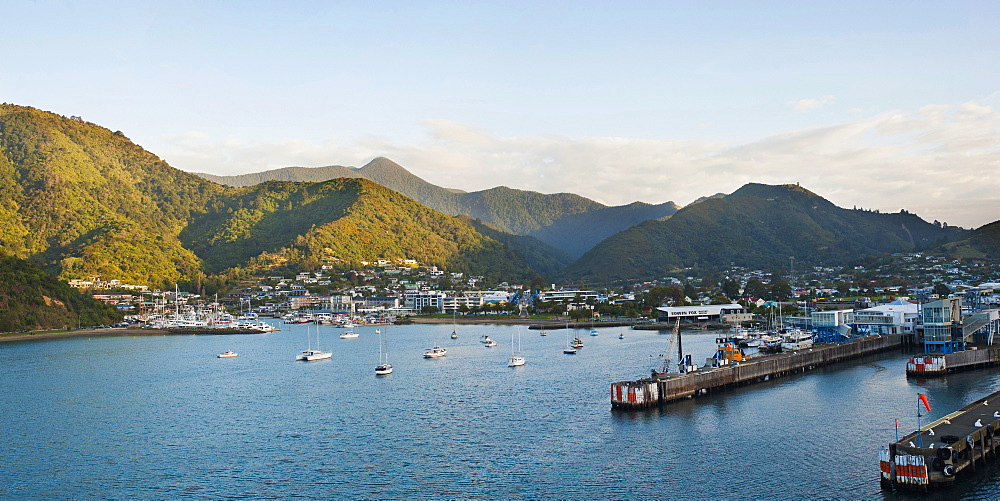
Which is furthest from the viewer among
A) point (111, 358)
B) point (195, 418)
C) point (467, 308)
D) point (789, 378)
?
point (467, 308)

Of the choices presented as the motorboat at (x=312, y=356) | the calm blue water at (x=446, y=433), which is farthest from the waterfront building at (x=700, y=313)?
the motorboat at (x=312, y=356)

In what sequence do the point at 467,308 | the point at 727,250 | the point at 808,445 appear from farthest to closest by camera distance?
1. the point at 727,250
2. the point at 467,308
3. the point at 808,445

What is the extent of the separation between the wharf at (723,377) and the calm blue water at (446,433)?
2.79 feet

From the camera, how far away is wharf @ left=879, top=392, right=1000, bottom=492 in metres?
21.0

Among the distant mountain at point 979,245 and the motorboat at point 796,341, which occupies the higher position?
the distant mountain at point 979,245

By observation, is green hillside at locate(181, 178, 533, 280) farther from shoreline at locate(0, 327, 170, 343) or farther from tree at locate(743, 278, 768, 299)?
tree at locate(743, 278, 768, 299)

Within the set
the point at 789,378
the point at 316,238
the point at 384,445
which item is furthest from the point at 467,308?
the point at 384,445

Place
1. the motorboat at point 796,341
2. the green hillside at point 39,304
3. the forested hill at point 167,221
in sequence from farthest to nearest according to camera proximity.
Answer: the forested hill at point 167,221, the green hillside at point 39,304, the motorboat at point 796,341

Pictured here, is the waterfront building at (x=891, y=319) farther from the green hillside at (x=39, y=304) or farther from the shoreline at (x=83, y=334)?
the green hillside at (x=39, y=304)

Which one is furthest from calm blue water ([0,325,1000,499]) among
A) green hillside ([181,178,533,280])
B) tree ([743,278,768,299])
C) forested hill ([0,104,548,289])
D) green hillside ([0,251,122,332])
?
green hillside ([181,178,533,280])

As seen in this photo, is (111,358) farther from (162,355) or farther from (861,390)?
(861,390)

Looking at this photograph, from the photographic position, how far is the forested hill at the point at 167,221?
5340 inches

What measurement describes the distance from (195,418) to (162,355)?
113 feet

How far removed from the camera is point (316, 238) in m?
160
